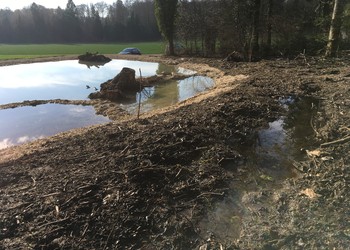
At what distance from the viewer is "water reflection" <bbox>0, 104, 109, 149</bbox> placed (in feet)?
37.3

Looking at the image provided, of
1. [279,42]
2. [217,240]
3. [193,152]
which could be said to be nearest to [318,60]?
[279,42]

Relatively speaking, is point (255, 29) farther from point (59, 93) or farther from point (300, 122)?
point (300, 122)

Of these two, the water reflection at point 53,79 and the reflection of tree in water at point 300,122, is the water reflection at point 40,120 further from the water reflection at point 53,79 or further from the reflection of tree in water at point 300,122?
the reflection of tree in water at point 300,122

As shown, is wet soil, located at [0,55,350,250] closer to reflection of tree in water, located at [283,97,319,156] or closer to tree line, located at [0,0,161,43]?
reflection of tree in water, located at [283,97,319,156]

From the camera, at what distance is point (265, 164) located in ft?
22.7

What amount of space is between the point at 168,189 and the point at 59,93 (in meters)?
13.7

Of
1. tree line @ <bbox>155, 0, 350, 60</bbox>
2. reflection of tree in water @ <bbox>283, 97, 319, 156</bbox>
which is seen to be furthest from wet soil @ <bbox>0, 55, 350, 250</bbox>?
tree line @ <bbox>155, 0, 350, 60</bbox>

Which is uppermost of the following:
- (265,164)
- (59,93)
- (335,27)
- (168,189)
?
(335,27)

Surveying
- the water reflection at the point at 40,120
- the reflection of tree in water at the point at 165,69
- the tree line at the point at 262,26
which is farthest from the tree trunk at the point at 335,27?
the water reflection at the point at 40,120

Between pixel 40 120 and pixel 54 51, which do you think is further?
pixel 54 51

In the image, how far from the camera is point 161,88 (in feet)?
59.9

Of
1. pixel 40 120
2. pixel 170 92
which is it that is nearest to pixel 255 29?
pixel 170 92

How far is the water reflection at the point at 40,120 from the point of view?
448 inches

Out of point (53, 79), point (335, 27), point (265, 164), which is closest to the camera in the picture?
point (265, 164)
